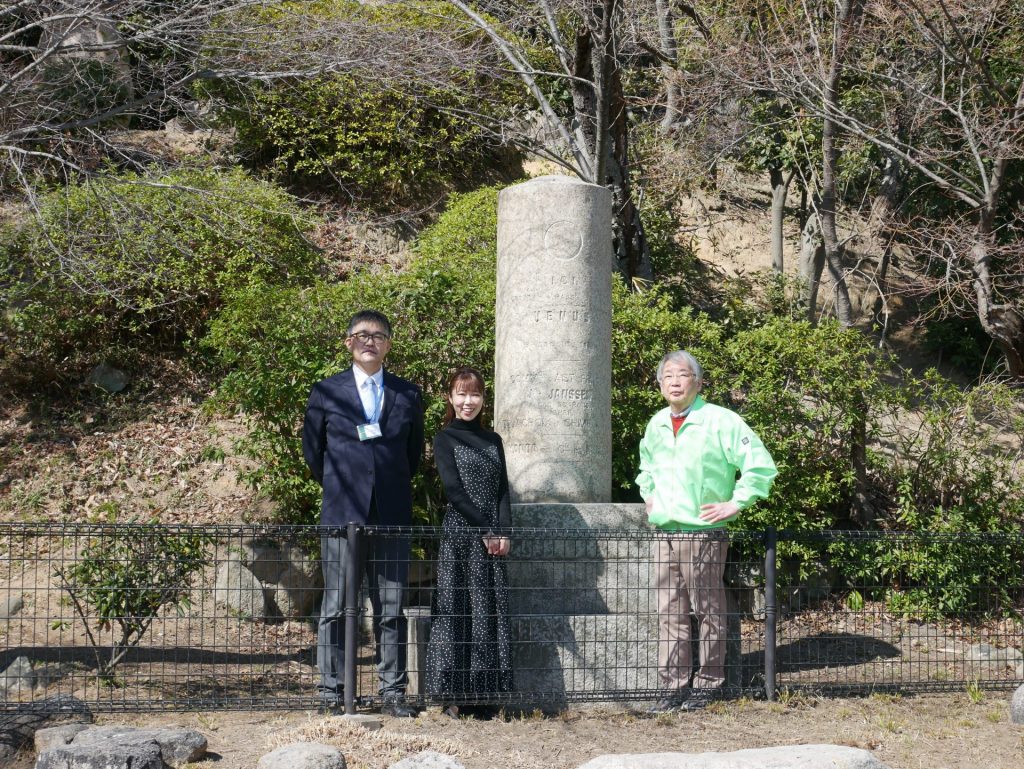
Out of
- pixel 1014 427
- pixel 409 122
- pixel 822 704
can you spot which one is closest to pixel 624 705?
pixel 822 704

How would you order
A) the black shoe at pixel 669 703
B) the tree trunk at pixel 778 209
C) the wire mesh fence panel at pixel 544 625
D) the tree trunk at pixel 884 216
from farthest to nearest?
the tree trunk at pixel 778 209, the tree trunk at pixel 884 216, the black shoe at pixel 669 703, the wire mesh fence panel at pixel 544 625

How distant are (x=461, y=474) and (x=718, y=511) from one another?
1353 millimetres

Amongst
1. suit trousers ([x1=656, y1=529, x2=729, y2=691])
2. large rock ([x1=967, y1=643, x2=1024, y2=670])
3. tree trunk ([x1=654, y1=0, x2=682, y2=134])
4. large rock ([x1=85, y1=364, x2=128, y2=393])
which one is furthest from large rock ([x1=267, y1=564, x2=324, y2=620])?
tree trunk ([x1=654, y1=0, x2=682, y2=134])

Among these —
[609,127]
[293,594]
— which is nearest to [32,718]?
[293,594]

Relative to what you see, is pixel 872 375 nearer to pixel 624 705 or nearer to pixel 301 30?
pixel 624 705

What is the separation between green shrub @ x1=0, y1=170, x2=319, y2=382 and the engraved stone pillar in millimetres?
3842

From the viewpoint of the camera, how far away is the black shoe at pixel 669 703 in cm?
568

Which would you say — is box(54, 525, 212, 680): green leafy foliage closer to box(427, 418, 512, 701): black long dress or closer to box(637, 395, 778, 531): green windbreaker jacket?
box(427, 418, 512, 701): black long dress

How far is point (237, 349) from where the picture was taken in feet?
27.5

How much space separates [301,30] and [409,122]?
4103 millimetres

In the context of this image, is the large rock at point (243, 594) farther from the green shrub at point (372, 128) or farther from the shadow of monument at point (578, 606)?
the green shrub at point (372, 128)

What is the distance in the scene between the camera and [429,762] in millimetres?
4355

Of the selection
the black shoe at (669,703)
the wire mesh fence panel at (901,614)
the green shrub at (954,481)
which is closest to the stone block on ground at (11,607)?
the black shoe at (669,703)

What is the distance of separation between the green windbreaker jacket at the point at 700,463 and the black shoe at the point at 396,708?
1643 millimetres
